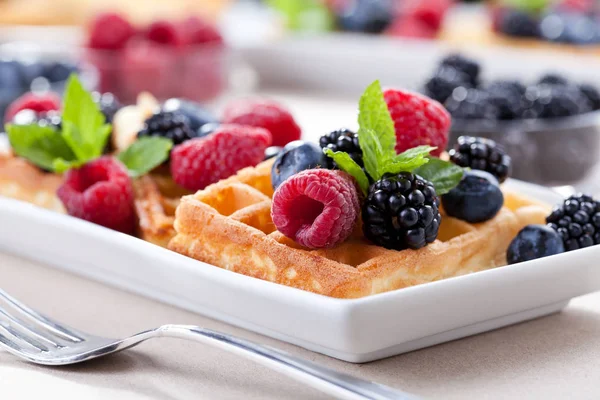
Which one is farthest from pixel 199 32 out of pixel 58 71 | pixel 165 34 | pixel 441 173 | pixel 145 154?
pixel 441 173

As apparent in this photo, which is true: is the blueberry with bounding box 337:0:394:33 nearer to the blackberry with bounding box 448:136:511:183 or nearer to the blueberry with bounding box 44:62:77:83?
the blueberry with bounding box 44:62:77:83

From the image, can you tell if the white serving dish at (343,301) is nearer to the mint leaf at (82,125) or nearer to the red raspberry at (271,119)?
the mint leaf at (82,125)

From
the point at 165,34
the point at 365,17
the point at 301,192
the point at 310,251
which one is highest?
the point at 301,192

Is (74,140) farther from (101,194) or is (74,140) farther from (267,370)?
(267,370)

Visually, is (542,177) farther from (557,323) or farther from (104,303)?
(104,303)

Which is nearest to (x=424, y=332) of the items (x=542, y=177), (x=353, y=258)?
(x=353, y=258)

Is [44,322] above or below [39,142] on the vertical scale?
below
